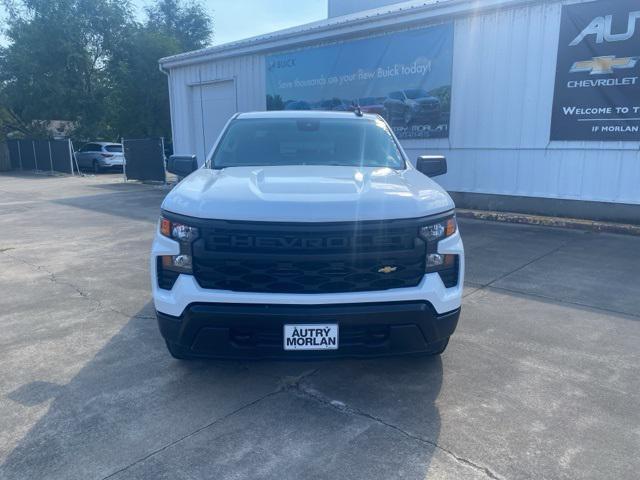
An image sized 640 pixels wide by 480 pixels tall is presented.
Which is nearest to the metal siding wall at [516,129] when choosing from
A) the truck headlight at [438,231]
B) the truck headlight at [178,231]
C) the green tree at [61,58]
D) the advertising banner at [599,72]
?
the advertising banner at [599,72]

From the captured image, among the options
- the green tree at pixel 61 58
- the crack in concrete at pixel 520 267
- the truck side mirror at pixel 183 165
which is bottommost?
the crack in concrete at pixel 520 267

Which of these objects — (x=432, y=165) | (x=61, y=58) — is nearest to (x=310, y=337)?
(x=432, y=165)

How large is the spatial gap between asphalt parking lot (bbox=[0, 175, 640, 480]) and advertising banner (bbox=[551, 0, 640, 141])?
4333 millimetres

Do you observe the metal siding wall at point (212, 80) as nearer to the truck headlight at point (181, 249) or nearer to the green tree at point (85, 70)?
the truck headlight at point (181, 249)

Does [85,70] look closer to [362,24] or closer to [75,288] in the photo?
[362,24]

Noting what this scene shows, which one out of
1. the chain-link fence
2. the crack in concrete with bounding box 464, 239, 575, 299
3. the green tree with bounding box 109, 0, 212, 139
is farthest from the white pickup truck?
the green tree with bounding box 109, 0, 212, 139

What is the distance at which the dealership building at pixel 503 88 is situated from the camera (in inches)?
333

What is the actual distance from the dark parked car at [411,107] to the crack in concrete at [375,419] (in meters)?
8.52

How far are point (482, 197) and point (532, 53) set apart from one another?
292cm

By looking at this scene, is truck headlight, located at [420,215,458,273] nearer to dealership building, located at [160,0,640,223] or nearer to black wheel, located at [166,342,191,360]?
black wheel, located at [166,342,191,360]

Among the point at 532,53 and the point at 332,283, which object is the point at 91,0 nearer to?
the point at 532,53

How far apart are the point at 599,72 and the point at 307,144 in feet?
22.5

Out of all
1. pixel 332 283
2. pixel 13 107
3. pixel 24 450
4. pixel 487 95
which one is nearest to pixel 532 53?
pixel 487 95

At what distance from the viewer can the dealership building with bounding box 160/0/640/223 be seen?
27.8 feet
